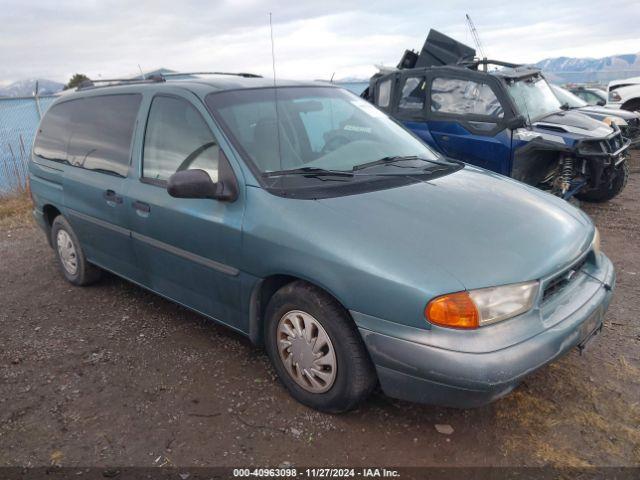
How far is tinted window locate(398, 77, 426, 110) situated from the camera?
281 inches

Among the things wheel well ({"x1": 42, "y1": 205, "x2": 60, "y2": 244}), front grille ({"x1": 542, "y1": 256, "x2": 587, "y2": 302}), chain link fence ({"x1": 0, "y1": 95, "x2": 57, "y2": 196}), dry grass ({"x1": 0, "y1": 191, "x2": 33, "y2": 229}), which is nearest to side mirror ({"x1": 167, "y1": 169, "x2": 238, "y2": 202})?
front grille ({"x1": 542, "y1": 256, "x2": 587, "y2": 302})

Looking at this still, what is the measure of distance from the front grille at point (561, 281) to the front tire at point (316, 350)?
2.94 ft

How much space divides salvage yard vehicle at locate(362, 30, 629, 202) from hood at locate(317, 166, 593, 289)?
3.27 metres

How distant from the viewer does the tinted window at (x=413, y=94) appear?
23.4 ft

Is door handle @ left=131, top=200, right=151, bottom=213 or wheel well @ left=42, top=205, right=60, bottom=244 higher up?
door handle @ left=131, top=200, right=151, bottom=213

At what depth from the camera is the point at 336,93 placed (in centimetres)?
392

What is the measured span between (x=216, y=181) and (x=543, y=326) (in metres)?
1.84

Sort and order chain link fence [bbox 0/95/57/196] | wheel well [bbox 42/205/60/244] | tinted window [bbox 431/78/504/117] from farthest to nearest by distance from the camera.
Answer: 1. chain link fence [bbox 0/95/57/196]
2. tinted window [bbox 431/78/504/117]
3. wheel well [bbox 42/205/60/244]

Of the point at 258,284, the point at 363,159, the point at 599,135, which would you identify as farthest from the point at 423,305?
the point at 599,135

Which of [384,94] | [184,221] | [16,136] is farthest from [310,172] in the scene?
[16,136]

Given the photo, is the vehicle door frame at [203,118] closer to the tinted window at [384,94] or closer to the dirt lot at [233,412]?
the dirt lot at [233,412]

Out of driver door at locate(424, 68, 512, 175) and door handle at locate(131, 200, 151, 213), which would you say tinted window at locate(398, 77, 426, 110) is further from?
door handle at locate(131, 200, 151, 213)

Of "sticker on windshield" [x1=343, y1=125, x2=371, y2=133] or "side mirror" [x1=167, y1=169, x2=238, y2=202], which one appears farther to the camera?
"sticker on windshield" [x1=343, y1=125, x2=371, y2=133]

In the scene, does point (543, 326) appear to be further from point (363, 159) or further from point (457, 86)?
point (457, 86)
